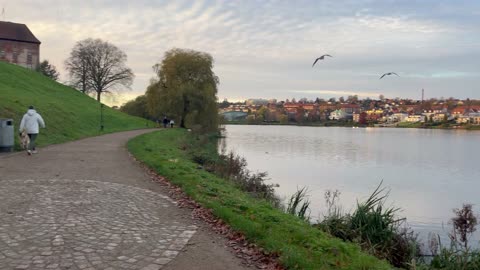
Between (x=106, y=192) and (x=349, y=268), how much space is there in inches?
218

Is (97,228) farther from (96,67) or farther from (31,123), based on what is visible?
(96,67)

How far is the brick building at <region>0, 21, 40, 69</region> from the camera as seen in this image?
69438mm

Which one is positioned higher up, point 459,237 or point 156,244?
point 156,244

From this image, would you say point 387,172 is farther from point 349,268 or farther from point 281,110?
point 281,110

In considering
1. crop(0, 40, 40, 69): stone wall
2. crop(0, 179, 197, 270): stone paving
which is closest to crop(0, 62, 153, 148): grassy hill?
crop(0, 179, 197, 270): stone paving

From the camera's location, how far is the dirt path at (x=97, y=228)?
4820 millimetres

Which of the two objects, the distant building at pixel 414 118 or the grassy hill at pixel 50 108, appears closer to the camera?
the grassy hill at pixel 50 108

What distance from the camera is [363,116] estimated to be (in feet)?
429

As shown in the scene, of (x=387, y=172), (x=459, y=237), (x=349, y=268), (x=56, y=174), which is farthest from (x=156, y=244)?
(x=387, y=172)

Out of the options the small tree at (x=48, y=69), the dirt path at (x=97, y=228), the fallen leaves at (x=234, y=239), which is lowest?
the fallen leaves at (x=234, y=239)

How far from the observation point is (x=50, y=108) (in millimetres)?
31297

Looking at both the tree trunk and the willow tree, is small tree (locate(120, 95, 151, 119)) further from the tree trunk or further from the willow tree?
the tree trunk

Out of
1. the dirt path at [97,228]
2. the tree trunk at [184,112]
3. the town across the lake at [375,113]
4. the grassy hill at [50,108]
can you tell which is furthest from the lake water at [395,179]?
the town across the lake at [375,113]

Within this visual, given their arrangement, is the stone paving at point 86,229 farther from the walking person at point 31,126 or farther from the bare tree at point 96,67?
the bare tree at point 96,67
